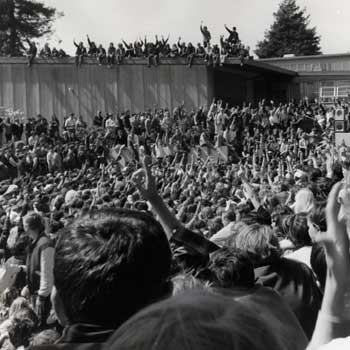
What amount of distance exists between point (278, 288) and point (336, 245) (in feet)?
4.54

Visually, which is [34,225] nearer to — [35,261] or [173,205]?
[35,261]

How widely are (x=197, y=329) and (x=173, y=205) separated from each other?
36.2ft

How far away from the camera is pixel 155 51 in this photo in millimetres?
37781

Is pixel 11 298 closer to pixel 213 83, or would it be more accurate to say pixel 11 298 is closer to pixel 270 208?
pixel 270 208

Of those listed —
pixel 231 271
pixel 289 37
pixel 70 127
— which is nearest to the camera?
pixel 231 271

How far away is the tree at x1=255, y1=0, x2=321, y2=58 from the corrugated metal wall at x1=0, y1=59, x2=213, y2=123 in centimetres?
4120

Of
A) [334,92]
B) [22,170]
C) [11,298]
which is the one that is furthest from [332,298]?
[334,92]

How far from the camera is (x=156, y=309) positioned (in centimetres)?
143

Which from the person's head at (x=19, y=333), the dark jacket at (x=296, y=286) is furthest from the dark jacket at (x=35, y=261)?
the dark jacket at (x=296, y=286)

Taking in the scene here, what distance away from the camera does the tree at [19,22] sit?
210ft

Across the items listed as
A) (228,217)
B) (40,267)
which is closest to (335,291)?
(40,267)

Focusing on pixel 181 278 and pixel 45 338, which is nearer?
pixel 181 278

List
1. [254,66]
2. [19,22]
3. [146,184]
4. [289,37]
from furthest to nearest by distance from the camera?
[289,37] < [19,22] < [254,66] < [146,184]

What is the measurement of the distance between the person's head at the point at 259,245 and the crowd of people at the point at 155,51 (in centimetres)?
3326
